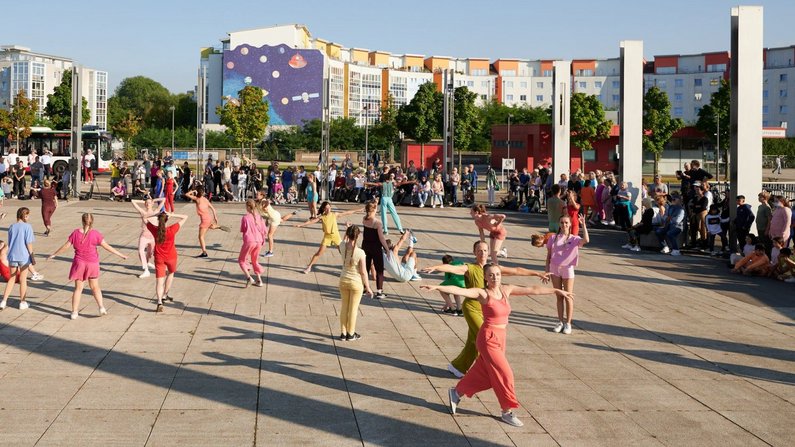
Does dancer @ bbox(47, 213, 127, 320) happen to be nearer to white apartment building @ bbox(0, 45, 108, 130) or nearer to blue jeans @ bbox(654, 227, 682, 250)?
blue jeans @ bbox(654, 227, 682, 250)

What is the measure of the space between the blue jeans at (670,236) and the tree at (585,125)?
177 ft

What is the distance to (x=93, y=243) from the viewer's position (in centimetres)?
Result: 1212

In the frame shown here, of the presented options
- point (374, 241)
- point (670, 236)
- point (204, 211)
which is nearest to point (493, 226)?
point (374, 241)

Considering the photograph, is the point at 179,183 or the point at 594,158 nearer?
the point at 179,183

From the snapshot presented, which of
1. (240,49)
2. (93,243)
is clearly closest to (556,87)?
(93,243)

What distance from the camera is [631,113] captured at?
2844cm

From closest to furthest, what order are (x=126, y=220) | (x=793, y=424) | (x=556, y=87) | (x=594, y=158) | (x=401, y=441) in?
(x=401, y=441) < (x=793, y=424) < (x=126, y=220) < (x=556, y=87) < (x=594, y=158)

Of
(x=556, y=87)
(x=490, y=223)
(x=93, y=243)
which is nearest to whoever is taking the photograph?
(x=93, y=243)

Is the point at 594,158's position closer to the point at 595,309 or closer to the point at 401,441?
the point at 595,309

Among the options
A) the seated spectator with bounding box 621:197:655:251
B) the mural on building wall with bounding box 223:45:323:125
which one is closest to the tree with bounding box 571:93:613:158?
the mural on building wall with bounding box 223:45:323:125

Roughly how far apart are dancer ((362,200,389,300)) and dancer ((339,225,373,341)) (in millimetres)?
2765

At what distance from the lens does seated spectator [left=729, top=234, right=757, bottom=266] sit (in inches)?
720

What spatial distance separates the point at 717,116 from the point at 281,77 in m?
69.7

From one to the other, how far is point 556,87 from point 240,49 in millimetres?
93570
